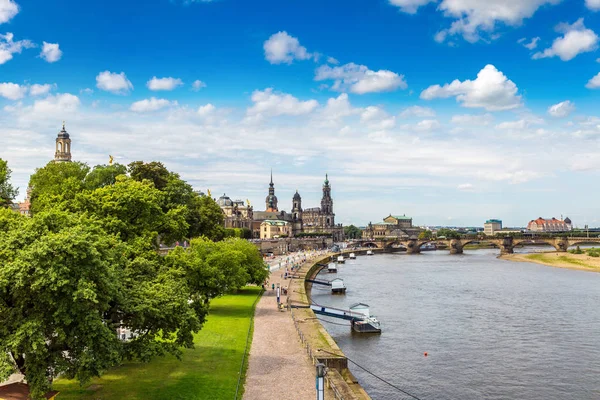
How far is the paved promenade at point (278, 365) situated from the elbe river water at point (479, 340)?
4.44 metres

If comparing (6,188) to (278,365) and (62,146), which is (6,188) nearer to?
(278,365)

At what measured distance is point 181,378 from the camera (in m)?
25.3

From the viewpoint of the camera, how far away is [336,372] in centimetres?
2712

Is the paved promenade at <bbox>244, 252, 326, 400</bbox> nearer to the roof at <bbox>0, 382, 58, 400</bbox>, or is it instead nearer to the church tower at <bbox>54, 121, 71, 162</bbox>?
the roof at <bbox>0, 382, 58, 400</bbox>

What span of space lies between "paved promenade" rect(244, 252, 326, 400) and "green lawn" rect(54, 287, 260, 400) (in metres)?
0.89

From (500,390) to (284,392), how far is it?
1349cm

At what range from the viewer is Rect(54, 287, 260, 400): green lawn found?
75.2 ft

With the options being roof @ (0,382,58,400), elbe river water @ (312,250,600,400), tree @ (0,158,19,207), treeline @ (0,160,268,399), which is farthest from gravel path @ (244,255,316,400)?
tree @ (0,158,19,207)

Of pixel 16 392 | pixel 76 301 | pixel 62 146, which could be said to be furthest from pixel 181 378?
pixel 62 146

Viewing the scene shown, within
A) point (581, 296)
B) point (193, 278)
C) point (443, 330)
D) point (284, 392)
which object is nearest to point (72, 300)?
point (284, 392)

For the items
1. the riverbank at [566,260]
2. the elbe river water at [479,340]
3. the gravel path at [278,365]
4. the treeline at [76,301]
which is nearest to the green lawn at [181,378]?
the gravel path at [278,365]

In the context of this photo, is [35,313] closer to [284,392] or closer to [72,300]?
[72,300]

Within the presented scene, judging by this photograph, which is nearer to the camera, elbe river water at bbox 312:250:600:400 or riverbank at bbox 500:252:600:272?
elbe river water at bbox 312:250:600:400

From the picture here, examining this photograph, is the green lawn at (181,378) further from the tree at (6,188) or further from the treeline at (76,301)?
the tree at (6,188)
